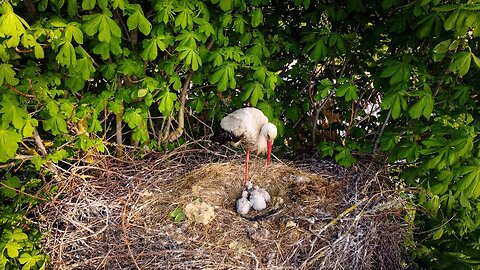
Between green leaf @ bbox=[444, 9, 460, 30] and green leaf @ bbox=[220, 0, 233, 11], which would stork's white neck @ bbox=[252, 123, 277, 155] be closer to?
green leaf @ bbox=[220, 0, 233, 11]

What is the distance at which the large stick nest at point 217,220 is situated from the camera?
2479 millimetres

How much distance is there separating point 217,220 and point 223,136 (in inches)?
22.9

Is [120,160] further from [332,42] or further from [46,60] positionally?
[332,42]

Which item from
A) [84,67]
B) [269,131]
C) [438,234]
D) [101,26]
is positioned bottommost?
[438,234]

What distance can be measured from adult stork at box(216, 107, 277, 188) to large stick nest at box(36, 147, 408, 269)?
230 millimetres

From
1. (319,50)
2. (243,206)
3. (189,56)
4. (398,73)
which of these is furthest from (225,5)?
(243,206)

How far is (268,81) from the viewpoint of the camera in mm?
3137

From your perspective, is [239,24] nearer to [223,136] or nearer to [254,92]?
[254,92]

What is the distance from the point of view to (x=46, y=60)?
3.06m

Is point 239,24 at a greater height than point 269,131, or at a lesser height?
greater

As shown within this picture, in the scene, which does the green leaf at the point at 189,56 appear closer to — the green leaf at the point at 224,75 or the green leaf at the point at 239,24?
the green leaf at the point at 224,75

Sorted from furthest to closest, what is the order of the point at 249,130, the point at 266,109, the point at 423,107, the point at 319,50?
the point at 266,109
the point at 319,50
the point at 249,130
the point at 423,107

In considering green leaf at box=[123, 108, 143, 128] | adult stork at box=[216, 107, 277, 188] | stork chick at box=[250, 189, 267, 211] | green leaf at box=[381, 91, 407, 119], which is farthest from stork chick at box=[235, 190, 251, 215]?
green leaf at box=[381, 91, 407, 119]

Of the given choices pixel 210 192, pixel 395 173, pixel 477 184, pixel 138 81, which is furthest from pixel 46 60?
pixel 477 184
